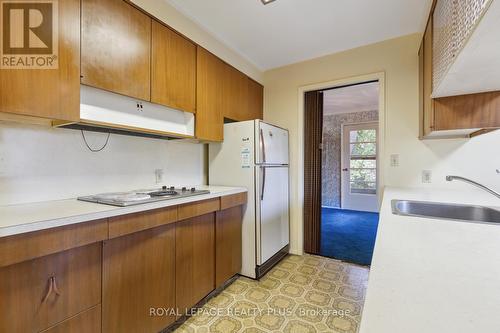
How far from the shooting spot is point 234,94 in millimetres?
2721

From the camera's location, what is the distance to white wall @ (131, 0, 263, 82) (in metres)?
1.84

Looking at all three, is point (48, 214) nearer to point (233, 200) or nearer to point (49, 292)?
point (49, 292)

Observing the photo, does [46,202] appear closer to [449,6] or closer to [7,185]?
[7,185]

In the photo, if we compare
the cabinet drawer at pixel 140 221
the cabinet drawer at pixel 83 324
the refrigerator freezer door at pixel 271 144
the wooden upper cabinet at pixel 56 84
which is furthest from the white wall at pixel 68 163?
the refrigerator freezer door at pixel 271 144

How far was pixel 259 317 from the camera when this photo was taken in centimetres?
177

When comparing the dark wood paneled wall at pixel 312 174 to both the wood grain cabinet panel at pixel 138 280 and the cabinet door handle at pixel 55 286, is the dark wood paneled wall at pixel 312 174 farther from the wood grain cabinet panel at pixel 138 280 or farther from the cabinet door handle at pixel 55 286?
the cabinet door handle at pixel 55 286

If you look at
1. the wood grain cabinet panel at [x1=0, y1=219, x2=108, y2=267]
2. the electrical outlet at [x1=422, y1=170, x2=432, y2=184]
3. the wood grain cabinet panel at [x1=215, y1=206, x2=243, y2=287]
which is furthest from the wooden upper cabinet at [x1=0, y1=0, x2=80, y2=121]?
the electrical outlet at [x1=422, y1=170, x2=432, y2=184]

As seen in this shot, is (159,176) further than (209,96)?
No

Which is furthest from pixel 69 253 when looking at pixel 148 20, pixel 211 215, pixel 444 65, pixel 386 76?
pixel 386 76

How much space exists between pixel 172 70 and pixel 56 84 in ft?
2.77

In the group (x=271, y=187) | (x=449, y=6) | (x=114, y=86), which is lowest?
(x=271, y=187)

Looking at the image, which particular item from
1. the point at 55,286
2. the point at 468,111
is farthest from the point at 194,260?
the point at 468,111

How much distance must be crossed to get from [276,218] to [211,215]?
39.1 inches

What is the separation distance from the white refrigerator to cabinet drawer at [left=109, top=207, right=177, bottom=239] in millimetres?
958
